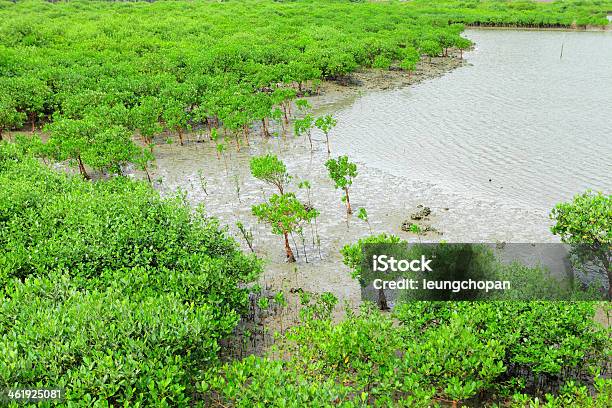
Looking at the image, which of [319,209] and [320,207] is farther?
[320,207]

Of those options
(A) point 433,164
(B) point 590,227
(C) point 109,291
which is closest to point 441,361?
(B) point 590,227

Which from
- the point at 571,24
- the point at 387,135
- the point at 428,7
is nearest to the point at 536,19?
the point at 571,24

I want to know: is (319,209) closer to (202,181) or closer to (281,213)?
(281,213)

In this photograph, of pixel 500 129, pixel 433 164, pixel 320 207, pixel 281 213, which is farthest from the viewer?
pixel 500 129

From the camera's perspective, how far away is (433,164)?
29.0 m

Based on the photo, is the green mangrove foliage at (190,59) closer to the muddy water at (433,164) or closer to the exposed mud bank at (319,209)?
the exposed mud bank at (319,209)

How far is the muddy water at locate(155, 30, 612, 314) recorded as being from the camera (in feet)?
69.1

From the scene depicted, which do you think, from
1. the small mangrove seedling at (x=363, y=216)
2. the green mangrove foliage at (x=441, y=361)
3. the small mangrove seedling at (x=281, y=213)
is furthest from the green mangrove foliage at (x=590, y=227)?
the small mangrove seedling at (x=281, y=213)

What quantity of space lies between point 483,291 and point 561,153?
755 inches

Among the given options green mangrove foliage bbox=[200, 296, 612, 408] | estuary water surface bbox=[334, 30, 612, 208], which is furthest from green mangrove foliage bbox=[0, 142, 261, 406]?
estuary water surface bbox=[334, 30, 612, 208]

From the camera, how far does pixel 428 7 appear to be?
11131 centimetres

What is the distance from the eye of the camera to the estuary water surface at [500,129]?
26250 millimetres

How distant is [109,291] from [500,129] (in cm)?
2872

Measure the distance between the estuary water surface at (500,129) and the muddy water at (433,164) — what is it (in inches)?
4.0
